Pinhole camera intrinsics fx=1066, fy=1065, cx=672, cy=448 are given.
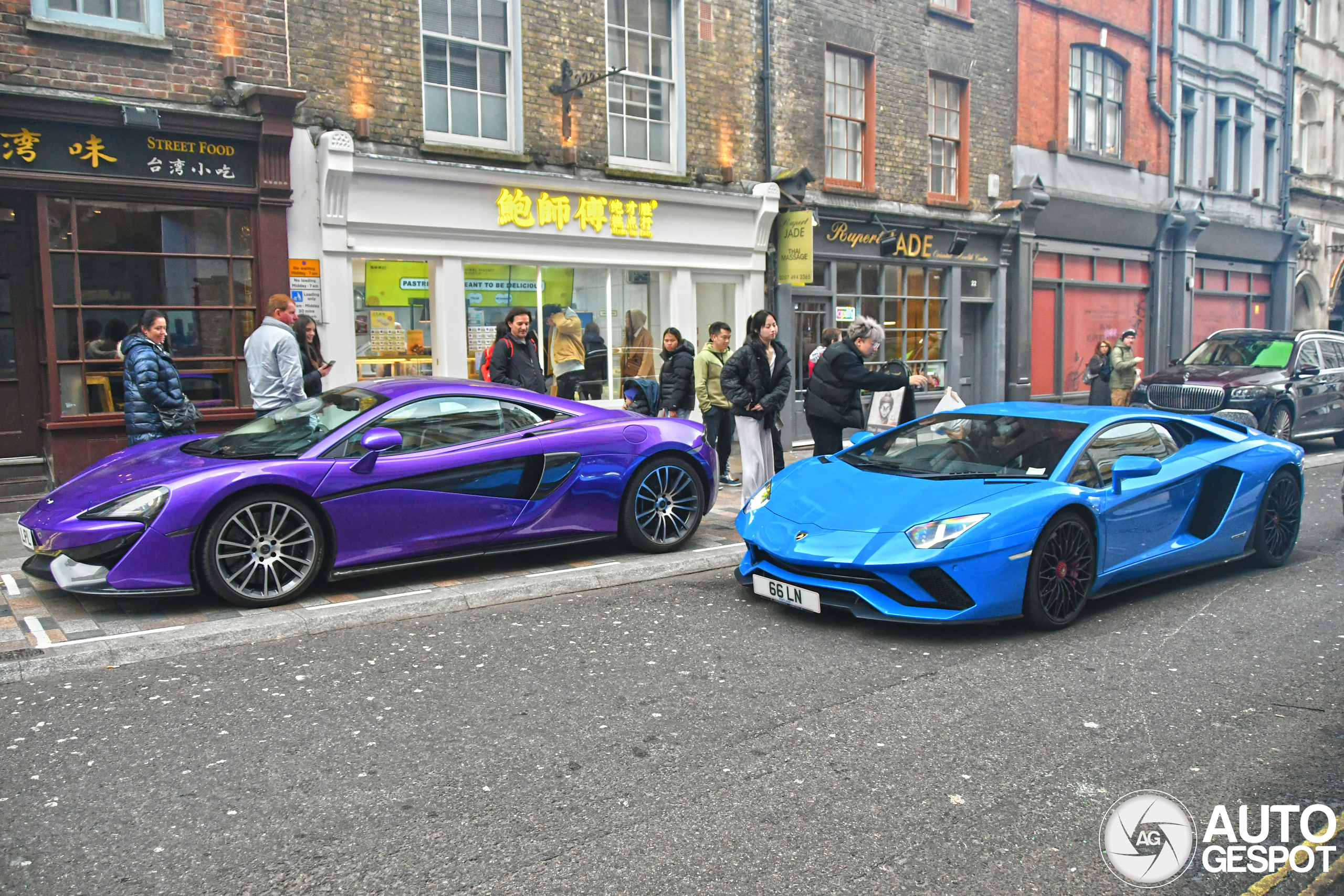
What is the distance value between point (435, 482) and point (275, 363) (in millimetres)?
3374

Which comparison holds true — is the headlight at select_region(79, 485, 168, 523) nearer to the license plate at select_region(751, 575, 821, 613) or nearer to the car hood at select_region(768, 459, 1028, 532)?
the license plate at select_region(751, 575, 821, 613)

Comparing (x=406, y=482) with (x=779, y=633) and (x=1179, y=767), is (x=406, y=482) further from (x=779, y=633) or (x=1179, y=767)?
(x=1179, y=767)

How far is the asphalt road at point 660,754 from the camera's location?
10.8 ft

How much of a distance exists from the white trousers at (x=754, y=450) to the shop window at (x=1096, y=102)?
14606 mm

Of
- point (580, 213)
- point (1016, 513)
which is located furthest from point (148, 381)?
point (1016, 513)

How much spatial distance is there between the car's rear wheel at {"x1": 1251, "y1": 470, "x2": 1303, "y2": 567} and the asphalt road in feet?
4.22

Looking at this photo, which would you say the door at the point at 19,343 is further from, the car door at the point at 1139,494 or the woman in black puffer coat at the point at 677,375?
the car door at the point at 1139,494

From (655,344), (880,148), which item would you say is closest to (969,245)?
(880,148)

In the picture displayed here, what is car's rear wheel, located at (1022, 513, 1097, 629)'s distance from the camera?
5719mm

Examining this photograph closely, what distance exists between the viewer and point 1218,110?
1001 inches

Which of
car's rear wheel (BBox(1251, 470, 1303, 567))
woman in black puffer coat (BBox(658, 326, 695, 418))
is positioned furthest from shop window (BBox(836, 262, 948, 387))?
car's rear wheel (BBox(1251, 470, 1303, 567))

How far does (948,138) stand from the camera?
60.3 ft

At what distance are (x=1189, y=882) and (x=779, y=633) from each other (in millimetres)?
2784

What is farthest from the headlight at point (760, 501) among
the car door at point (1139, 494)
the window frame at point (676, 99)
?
the window frame at point (676, 99)
